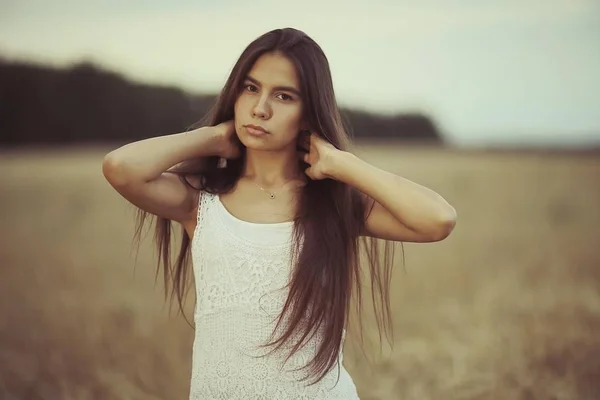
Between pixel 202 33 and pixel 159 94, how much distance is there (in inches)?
36.7

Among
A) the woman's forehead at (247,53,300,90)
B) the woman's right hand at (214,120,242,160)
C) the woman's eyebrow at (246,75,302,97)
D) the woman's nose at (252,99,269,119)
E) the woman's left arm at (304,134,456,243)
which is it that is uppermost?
the woman's forehead at (247,53,300,90)

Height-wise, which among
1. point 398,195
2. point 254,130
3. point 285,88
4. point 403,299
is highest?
point 285,88

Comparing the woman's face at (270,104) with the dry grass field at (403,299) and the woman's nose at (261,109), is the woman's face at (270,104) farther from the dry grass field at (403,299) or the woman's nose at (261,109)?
the dry grass field at (403,299)

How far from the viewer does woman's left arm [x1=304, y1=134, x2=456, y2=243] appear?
197 cm

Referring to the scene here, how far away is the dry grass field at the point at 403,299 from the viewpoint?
4.03m

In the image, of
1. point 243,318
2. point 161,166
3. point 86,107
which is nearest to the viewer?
point 243,318

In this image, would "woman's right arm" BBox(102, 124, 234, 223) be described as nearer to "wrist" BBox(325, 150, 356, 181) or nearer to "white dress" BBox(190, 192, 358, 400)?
"white dress" BBox(190, 192, 358, 400)

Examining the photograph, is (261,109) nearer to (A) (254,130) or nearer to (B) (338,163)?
(A) (254,130)

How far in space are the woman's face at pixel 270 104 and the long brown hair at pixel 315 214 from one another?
2cm

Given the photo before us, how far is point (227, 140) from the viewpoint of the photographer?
216 centimetres

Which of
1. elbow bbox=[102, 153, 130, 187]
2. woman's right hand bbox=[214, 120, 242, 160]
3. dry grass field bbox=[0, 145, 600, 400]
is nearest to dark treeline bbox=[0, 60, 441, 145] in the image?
dry grass field bbox=[0, 145, 600, 400]

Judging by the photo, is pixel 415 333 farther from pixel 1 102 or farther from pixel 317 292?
pixel 1 102

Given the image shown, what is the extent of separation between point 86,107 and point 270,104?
20.4 ft

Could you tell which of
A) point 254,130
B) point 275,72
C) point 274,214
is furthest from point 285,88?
point 274,214
